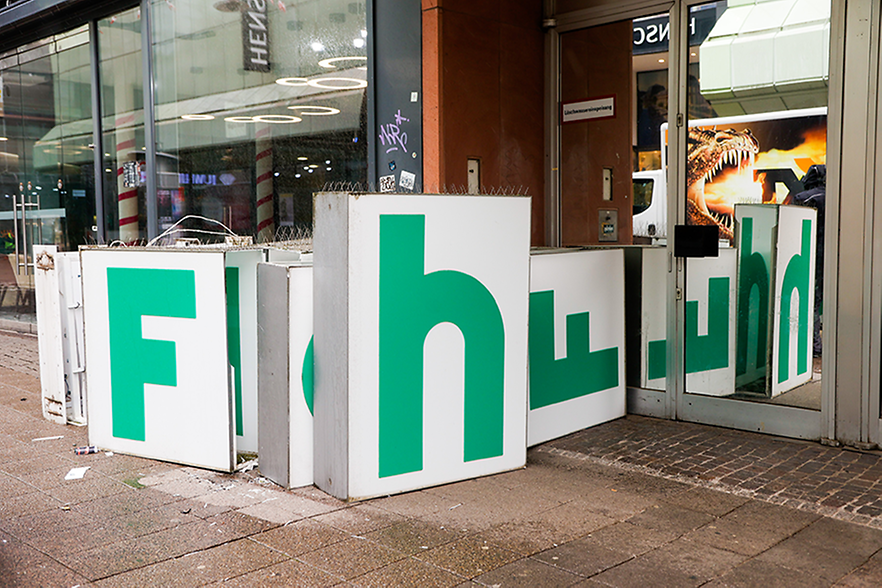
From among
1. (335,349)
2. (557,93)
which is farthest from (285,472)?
(557,93)

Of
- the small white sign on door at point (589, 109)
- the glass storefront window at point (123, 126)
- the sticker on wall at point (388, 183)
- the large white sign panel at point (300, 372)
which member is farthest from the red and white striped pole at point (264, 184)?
the large white sign panel at point (300, 372)

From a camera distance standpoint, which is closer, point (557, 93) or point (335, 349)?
point (335, 349)

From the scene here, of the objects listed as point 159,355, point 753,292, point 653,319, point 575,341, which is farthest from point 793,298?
point 159,355

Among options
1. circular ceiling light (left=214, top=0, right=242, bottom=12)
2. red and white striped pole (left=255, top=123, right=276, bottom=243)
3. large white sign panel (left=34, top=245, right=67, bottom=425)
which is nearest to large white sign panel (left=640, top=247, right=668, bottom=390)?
red and white striped pole (left=255, top=123, right=276, bottom=243)

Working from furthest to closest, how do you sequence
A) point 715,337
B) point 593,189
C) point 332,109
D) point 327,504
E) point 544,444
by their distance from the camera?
point 332,109 → point 593,189 → point 715,337 → point 544,444 → point 327,504

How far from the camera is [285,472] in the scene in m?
4.21

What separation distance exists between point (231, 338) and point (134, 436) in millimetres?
824

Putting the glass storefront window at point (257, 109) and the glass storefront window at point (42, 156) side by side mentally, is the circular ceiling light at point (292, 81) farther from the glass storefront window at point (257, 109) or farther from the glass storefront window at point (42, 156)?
the glass storefront window at point (42, 156)

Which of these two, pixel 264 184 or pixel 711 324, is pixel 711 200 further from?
pixel 264 184

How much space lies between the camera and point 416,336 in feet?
13.5

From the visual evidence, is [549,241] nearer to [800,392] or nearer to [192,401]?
[800,392]

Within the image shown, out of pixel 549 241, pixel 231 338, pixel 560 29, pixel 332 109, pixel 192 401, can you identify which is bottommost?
pixel 192 401

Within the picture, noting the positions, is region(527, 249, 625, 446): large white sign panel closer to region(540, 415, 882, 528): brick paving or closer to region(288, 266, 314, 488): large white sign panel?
region(540, 415, 882, 528): brick paving

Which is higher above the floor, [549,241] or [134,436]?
[549,241]
